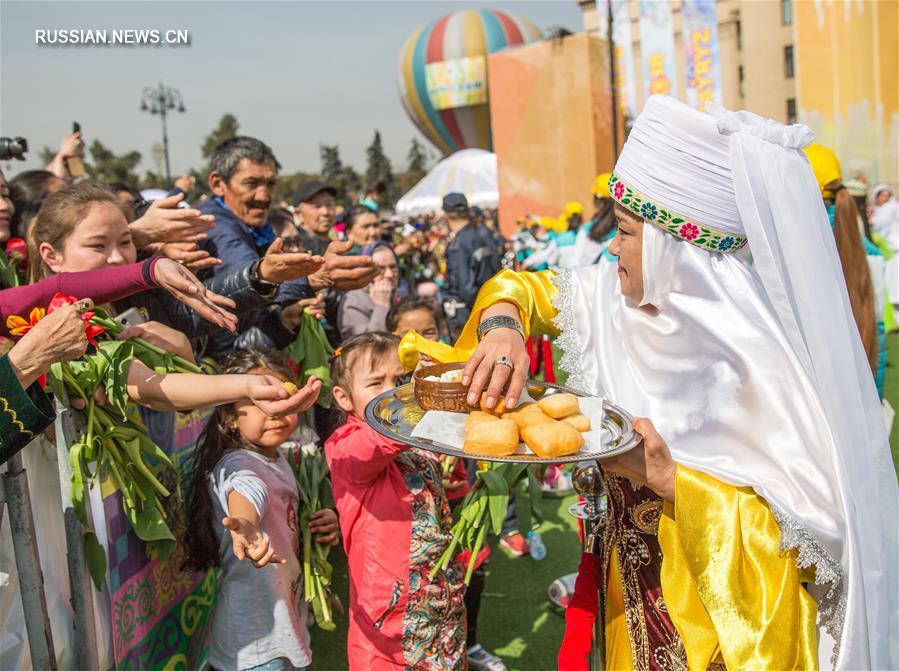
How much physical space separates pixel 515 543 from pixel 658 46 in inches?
1228

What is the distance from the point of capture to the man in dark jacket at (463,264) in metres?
8.69

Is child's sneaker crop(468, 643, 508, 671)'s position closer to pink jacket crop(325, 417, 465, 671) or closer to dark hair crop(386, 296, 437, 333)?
pink jacket crop(325, 417, 465, 671)

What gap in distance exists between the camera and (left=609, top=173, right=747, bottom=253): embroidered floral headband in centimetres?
181

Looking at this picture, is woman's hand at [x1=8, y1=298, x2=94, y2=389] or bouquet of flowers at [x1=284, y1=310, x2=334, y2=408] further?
bouquet of flowers at [x1=284, y1=310, x2=334, y2=408]

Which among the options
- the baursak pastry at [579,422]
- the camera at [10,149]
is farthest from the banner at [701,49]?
the baursak pastry at [579,422]

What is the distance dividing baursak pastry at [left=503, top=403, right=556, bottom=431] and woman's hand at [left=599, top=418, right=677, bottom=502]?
6.4 inches

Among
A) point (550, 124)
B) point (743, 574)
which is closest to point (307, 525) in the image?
point (743, 574)

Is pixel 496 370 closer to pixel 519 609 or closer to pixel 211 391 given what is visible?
pixel 211 391

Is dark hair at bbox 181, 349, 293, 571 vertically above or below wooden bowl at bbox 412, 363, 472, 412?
below

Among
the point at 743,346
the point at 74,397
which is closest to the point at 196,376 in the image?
the point at 74,397

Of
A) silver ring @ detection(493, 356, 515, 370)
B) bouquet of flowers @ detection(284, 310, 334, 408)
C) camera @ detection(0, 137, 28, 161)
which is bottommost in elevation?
bouquet of flowers @ detection(284, 310, 334, 408)

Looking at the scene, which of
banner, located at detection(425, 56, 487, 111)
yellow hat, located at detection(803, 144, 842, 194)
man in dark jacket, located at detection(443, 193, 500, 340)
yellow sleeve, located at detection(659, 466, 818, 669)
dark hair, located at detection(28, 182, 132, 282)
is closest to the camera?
yellow sleeve, located at detection(659, 466, 818, 669)

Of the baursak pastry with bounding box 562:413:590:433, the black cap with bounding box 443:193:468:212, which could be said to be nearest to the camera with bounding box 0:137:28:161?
the baursak pastry with bounding box 562:413:590:433

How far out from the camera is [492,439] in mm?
1609
